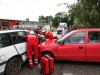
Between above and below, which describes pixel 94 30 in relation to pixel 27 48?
above

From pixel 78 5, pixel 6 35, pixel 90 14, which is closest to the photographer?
pixel 6 35

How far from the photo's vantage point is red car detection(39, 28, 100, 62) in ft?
15.8

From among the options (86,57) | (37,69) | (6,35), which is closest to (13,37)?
(6,35)

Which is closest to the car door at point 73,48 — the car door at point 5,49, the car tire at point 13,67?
the car tire at point 13,67

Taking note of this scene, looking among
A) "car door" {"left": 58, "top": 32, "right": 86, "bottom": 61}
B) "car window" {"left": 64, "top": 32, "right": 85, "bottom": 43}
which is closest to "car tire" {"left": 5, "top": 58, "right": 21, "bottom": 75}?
"car door" {"left": 58, "top": 32, "right": 86, "bottom": 61}

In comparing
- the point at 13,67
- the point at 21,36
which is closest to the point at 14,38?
the point at 21,36

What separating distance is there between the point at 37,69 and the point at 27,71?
1.33ft

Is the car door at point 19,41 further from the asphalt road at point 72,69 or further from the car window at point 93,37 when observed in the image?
the car window at point 93,37

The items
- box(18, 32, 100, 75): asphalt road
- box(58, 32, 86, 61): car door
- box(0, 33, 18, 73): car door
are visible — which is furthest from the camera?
box(58, 32, 86, 61): car door

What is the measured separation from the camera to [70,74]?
438 centimetres

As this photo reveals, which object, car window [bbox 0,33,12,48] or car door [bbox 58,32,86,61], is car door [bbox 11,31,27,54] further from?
car door [bbox 58,32,86,61]

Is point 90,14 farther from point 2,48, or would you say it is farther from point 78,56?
point 2,48

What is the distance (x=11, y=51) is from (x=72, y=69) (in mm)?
2404

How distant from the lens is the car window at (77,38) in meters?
4.98
